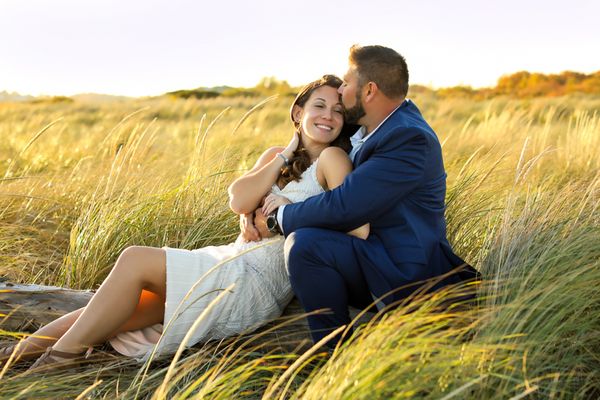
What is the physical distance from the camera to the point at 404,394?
226 centimetres

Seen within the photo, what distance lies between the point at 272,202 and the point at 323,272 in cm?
48

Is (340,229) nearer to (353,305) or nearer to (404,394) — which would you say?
(353,305)

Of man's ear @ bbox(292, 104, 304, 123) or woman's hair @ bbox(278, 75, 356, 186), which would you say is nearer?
woman's hair @ bbox(278, 75, 356, 186)

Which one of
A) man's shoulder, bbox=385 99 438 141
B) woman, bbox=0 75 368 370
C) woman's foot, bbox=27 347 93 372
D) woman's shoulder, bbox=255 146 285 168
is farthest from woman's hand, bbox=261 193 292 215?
woman's foot, bbox=27 347 93 372

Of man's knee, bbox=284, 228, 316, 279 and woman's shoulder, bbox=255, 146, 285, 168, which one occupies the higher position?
woman's shoulder, bbox=255, 146, 285, 168

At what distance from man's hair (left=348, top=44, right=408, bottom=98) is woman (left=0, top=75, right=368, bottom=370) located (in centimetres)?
19

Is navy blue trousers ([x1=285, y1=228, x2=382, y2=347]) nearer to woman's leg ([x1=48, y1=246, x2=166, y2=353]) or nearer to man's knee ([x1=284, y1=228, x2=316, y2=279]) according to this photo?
man's knee ([x1=284, y1=228, x2=316, y2=279])

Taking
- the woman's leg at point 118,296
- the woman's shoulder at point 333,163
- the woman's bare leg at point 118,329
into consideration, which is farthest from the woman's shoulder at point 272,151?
the woman's bare leg at point 118,329

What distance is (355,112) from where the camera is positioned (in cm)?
350

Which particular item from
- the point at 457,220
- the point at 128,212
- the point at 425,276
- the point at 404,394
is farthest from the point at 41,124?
the point at 404,394

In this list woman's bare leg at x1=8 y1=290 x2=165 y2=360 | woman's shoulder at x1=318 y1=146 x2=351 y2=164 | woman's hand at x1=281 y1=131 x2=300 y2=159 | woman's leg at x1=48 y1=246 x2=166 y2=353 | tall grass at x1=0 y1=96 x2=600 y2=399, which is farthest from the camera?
woman's hand at x1=281 y1=131 x2=300 y2=159

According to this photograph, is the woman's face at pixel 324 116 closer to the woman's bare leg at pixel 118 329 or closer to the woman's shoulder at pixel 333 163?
the woman's shoulder at pixel 333 163

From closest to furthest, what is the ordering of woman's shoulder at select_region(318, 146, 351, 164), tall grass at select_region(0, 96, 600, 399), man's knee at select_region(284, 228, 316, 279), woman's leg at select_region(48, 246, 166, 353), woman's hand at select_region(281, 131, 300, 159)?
tall grass at select_region(0, 96, 600, 399), man's knee at select_region(284, 228, 316, 279), woman's leg at select_region(48, 246, 166, 353), woman's shoulder at select_region(318, 146, 351, 164), woman's hand at select_region(281, 131, 300, 159)

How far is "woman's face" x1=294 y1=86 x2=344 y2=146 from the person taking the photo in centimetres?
356
